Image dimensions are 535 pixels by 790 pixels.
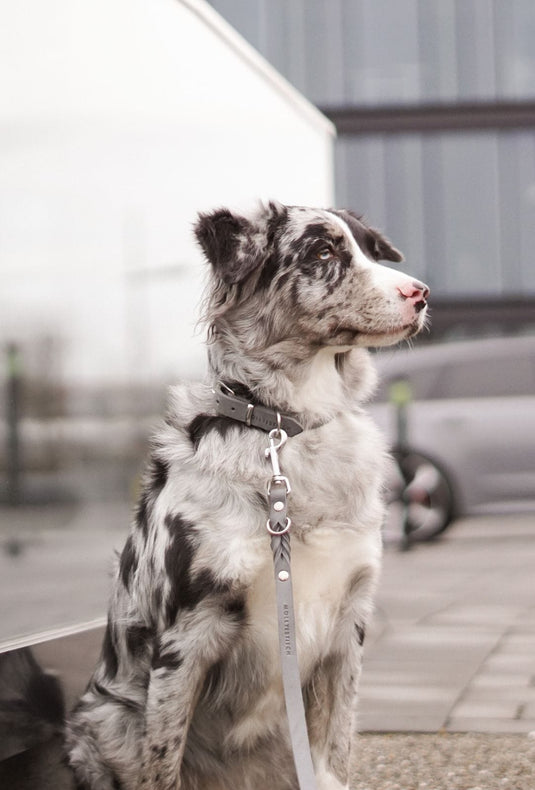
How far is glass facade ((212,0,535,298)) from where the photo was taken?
21.3 m

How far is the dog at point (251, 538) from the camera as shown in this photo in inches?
113

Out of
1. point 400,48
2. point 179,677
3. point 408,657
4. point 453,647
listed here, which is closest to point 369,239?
point 179,677

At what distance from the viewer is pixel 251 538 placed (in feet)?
9.36

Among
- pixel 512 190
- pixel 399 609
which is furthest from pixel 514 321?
pixel 399 609

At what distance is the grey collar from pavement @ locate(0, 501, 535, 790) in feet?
2.32

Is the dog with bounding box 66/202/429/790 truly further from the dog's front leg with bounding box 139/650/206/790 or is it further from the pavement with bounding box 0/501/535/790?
the pavement with bounding box 0/501/535/790

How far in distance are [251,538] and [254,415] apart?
33 cm

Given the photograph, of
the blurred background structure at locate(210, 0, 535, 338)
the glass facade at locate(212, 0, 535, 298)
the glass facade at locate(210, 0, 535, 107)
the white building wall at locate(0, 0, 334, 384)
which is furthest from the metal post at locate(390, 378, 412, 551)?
the glass facade at locate(210, 0, 535, 107)

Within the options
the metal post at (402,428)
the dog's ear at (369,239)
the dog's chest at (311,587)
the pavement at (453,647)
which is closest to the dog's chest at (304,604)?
the dog's chest at (311,587)

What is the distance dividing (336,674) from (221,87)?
234 cm

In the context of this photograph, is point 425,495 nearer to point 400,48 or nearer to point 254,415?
point 254,415

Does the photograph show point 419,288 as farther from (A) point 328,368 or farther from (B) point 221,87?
(B) point 221,87

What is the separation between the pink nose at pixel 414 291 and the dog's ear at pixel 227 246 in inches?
15.5

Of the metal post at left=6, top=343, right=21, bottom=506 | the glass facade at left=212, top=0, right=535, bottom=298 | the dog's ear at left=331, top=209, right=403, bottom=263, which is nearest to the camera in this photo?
the metal post at left=6, top=343, right=21, bottom=506
